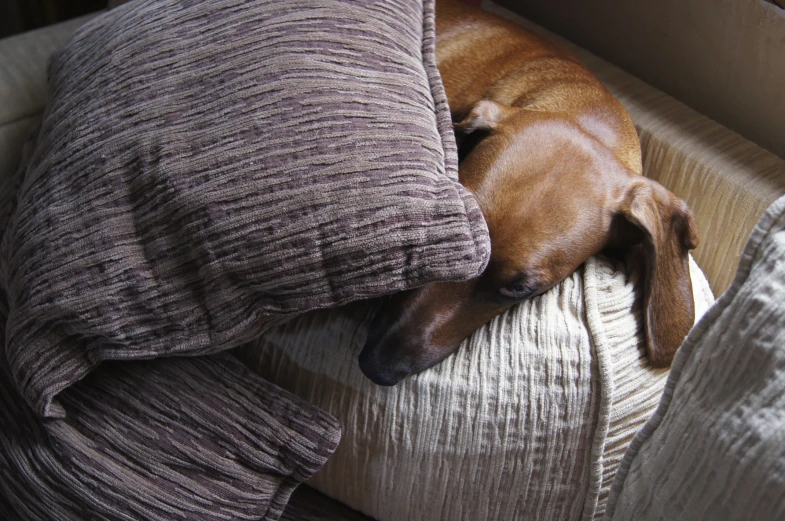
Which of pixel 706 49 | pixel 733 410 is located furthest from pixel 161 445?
pixel 706 49

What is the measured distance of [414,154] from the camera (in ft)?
3.10

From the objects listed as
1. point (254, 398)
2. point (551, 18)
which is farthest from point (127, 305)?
point (551, 18)

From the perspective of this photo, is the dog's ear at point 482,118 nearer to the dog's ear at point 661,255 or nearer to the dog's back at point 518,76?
the dog's back at point 518,76

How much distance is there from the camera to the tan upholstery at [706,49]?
1.32m

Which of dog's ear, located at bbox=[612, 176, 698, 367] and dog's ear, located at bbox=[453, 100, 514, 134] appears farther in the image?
dog's ear, located at bbox=[453, 100, 514, 134]

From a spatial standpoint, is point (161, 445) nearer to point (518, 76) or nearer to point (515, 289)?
point (515, 289)

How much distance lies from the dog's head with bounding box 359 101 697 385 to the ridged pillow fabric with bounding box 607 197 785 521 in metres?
0.28

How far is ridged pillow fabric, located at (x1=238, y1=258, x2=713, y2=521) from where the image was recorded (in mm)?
1045

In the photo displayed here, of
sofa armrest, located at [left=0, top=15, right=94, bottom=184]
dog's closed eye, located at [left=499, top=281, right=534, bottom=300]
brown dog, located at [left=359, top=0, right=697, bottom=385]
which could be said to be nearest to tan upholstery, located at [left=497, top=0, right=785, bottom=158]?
brown dog, located at [left=359, top=0, right=697, bottom=385]

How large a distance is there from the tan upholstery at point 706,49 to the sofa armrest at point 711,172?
78mm

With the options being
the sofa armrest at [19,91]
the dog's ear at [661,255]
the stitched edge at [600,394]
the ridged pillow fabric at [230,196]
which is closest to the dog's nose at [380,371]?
the ridged pillow fabric at [230,196]

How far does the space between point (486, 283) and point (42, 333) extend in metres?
0.63

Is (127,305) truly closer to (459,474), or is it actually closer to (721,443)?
(459,474)

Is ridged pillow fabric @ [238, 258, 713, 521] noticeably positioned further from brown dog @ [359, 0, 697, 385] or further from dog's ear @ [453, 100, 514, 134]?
dog's ear @ [453, 100, 514, 134]
